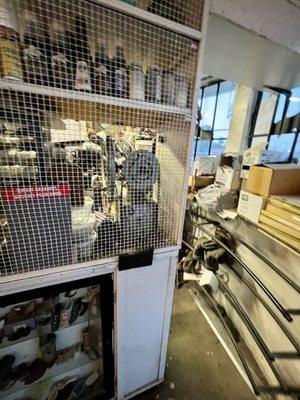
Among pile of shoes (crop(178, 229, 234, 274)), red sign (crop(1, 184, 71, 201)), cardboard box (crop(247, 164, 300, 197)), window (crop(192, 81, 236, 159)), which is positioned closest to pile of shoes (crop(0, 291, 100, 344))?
red sign (crop(1, 184, 71, 201))

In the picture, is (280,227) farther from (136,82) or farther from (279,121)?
(279,121)

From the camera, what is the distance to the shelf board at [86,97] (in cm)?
66

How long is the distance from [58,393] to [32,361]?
0.89ft

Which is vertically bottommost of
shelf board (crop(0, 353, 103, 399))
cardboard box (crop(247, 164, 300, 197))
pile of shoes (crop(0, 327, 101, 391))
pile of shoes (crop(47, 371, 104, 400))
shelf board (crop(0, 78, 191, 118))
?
pile of shoes (crop(47, 371, 104, 400))

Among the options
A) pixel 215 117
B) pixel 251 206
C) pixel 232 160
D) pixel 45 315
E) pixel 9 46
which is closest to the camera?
pixel 9 46

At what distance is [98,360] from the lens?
4.41 ft

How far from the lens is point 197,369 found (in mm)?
1641

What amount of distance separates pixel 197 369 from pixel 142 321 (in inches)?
34.2

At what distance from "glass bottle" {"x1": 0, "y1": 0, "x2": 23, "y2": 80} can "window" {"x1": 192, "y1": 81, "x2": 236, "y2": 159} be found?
2.60 meters

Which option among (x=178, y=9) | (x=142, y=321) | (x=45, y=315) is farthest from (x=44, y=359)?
(x=178, y=9)

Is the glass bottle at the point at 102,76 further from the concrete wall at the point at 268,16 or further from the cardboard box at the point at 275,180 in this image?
the cardboard box at the point at 275,180

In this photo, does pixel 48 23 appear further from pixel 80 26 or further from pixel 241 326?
pixel 241 326

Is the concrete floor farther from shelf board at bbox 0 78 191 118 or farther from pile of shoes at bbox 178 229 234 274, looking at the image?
shelf board at bbox 0 78 191 118

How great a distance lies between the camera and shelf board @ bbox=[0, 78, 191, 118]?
66cm
